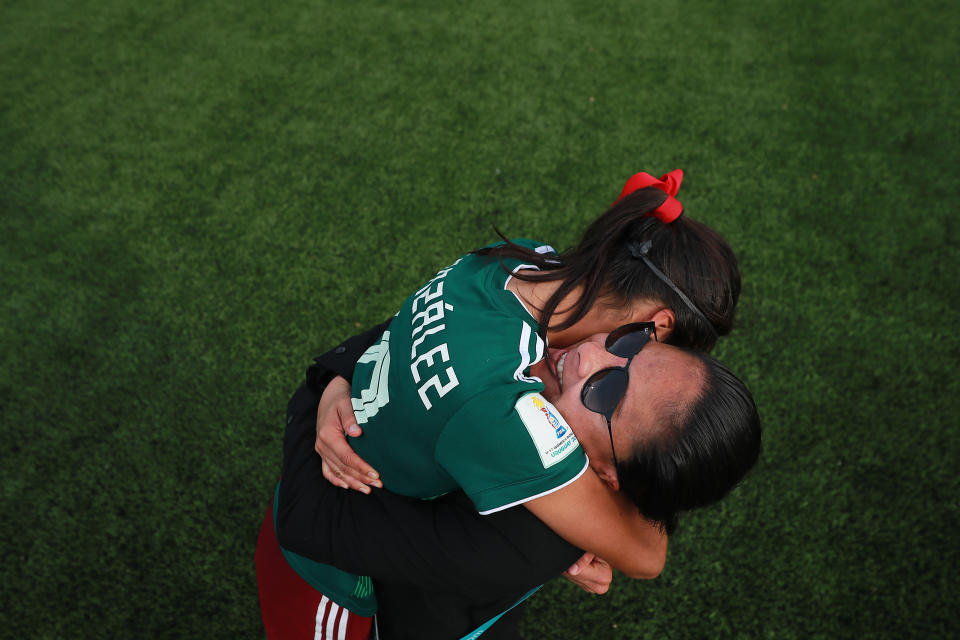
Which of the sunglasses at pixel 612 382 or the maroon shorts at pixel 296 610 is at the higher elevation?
the sunglasses at pixel 612 382

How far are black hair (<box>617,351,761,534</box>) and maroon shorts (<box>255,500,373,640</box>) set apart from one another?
34.8 inches

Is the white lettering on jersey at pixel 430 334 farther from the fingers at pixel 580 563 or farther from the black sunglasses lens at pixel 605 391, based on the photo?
the fingers at pixel 580 563

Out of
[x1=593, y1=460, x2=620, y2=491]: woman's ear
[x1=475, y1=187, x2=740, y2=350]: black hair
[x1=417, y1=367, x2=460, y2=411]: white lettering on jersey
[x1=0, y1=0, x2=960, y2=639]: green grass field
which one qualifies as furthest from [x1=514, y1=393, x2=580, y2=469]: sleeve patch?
[x1=0, y1=0, x2=960, y2=639]: green grass field

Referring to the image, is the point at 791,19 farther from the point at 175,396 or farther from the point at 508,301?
the point at 175,396

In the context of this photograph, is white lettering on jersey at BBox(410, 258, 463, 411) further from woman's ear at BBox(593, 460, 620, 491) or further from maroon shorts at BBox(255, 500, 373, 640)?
maroon shorts at BBox(255, 500, 373, 640)

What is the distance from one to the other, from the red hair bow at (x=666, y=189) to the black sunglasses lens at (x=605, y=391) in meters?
0.52

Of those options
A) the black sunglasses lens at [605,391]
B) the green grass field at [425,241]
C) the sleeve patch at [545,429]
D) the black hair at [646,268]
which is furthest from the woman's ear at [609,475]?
the green grass field at [425,241]

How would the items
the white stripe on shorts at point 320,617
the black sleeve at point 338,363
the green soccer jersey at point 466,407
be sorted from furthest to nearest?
the black sleeve at point 338,363 < the white stripe on shorts at point 320,617 < the green soccer jersey at point 466,407

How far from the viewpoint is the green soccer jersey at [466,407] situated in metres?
1.22

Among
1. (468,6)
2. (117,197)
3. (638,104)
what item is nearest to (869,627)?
(638,104)

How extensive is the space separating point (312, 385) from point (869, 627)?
94.1 inches

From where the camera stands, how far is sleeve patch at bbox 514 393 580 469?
4.01 feet

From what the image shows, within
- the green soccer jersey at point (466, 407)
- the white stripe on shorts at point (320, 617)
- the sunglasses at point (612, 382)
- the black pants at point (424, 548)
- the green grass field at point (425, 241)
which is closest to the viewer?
the green soccer jersey at point (466, 407)

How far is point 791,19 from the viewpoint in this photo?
4.70 m
